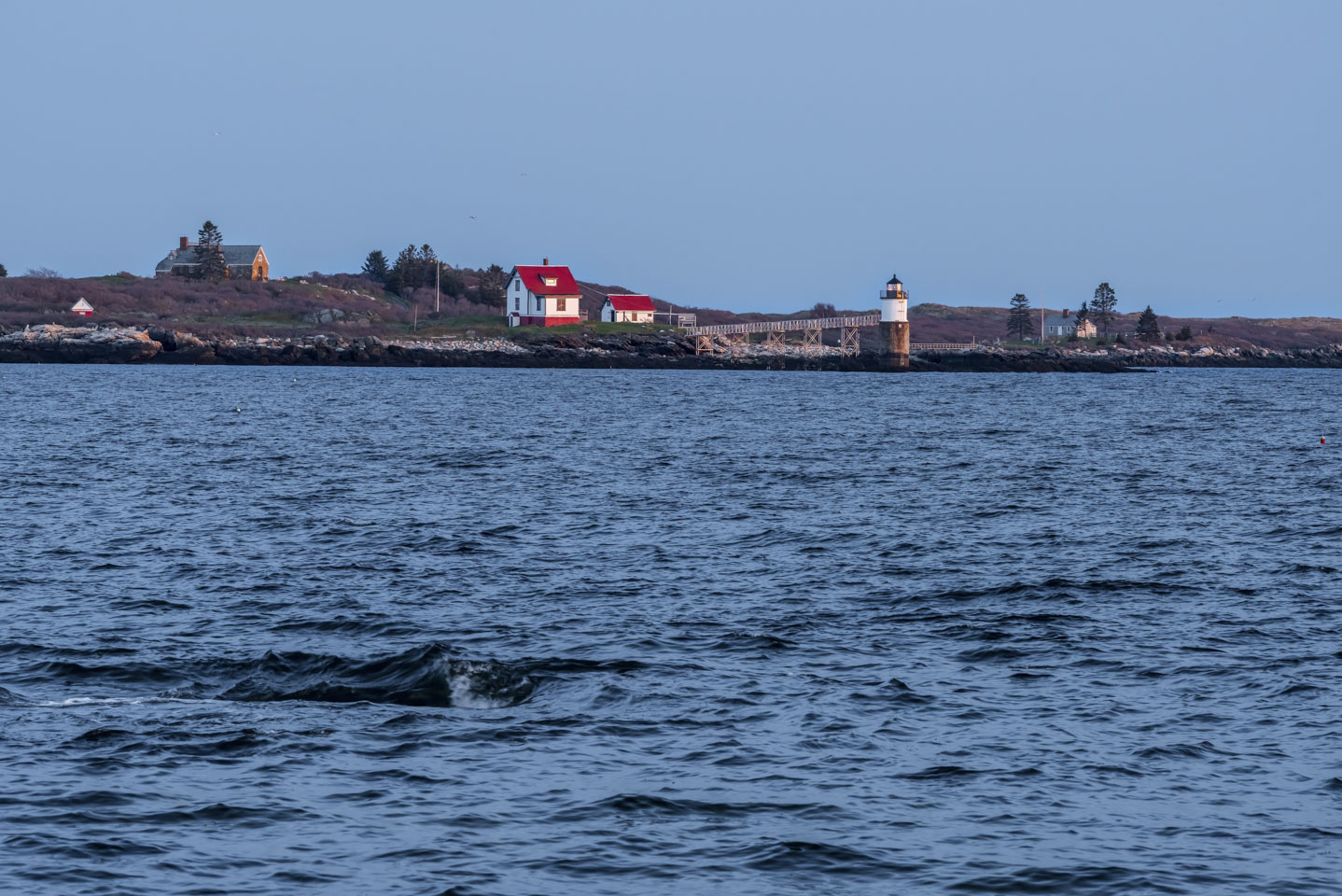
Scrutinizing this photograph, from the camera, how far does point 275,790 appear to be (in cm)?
1260

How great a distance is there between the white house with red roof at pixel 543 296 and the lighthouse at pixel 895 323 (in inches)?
1339

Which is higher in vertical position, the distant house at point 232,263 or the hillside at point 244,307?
the distant house at point 232,263

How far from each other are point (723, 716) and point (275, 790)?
16.3 feet

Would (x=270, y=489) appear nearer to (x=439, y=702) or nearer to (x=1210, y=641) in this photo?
(x=439, y=702)

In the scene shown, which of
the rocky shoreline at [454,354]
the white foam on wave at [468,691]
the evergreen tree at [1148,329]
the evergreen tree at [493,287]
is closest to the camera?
the white foam on wave at [468,691]

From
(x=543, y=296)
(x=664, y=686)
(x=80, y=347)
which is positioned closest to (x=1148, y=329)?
(x=543, y=296)

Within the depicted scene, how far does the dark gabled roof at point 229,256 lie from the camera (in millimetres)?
176750

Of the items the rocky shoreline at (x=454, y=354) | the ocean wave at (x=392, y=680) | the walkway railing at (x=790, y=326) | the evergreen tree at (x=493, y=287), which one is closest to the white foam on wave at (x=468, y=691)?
the ocean wave at (x=392, y=680)

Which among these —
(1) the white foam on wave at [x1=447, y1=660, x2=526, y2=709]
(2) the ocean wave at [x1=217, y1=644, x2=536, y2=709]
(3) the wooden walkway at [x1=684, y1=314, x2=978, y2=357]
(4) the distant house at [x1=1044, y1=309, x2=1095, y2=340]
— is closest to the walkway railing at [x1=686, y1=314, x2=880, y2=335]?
(3) the wooden walkway at [x1=684, y1=314, x2=978, y2=357]

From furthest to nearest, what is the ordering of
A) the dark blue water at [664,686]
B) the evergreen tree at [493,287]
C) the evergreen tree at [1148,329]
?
the evergreen tree at [1148,329]
the evergreen tree at [493,287]
the dark blue water at [664,686]

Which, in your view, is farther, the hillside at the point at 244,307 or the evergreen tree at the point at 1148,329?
the evergreen tree at the point at 1148,329

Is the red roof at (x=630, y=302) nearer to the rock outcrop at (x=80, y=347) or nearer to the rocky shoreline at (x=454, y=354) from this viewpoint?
the rocky shoreline at (x=454, y=354)

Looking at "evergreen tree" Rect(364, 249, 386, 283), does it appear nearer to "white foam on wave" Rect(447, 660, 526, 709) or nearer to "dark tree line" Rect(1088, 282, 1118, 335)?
"dark tree line" Rect(1088, 282, 1118, 335)

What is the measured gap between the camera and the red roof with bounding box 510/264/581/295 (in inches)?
5822
